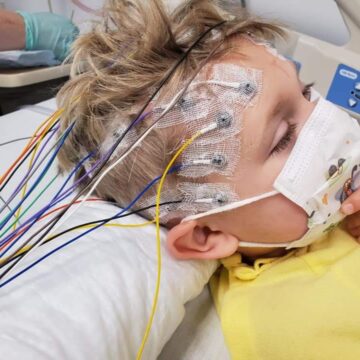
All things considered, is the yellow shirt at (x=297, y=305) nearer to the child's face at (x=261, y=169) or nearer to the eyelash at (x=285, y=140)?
the child's face at (x=261, y=169)

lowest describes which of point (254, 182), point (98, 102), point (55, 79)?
point (55, 79)

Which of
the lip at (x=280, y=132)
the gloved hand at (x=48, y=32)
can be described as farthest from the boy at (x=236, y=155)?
the gloved hand at (x=48, y=32)

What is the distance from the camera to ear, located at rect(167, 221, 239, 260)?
69cm

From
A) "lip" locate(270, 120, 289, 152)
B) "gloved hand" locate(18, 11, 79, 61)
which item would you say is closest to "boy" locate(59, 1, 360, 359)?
"lip" locate(270, 120, 289, 152)

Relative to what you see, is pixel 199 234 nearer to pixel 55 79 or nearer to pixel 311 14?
pixel 311 14

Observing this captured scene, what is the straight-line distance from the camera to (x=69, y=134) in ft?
2.47

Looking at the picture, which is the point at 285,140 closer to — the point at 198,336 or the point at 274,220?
the point at 274,220

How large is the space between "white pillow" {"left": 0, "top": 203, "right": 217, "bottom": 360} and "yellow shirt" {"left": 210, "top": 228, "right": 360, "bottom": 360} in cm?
9

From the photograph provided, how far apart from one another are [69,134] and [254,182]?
358 millimetres

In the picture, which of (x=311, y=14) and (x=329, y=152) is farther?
(x=311, y=14)

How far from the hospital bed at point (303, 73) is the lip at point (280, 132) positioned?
11.9 inches

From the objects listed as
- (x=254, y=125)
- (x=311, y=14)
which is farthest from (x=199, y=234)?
(x=311, y=14)

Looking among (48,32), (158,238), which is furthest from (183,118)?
(48,32)

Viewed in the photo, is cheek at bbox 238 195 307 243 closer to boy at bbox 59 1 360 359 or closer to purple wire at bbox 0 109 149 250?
boy at bbox 59 1 360 359
